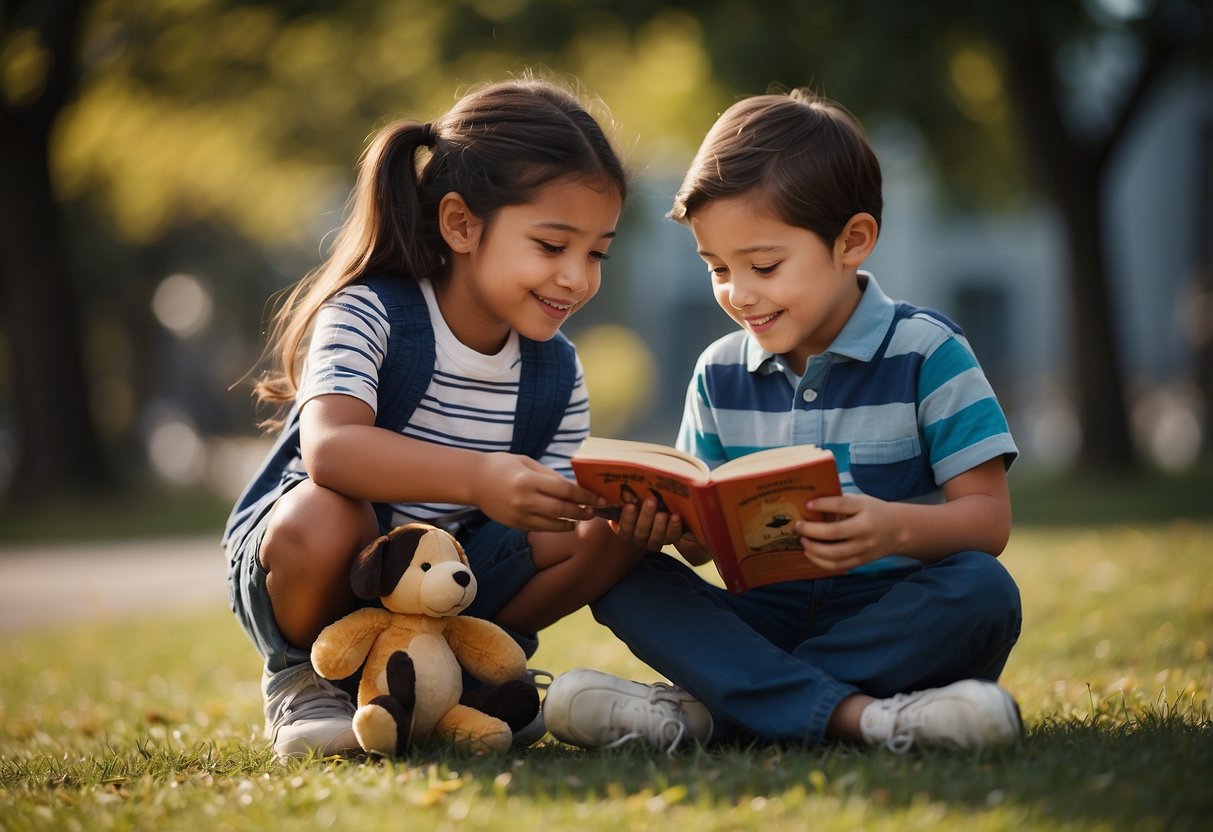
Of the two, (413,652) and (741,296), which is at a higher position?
(741,296)

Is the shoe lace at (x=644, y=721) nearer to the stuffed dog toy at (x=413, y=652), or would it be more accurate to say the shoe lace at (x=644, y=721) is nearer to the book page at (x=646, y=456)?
the stuffed dog toy at (x=413, y=652)

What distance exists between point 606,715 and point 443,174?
1366mm

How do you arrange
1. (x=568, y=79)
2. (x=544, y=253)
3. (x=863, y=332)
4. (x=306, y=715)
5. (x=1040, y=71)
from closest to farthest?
(x=306, y=715) → (x=863, y=332) → (x=544, y=253) → (x=1040, y=71) → (x=568, y=79)

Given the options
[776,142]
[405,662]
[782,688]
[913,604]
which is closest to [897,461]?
[913,604]

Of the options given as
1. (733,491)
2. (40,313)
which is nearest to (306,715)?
(733,491)

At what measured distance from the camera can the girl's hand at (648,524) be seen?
2434mm

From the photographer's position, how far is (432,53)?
11859 millimetres

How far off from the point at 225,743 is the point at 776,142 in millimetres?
1890

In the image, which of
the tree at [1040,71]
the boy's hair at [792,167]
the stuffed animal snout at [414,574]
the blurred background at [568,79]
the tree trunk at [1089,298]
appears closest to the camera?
the stuffed animal snout at [414,574]

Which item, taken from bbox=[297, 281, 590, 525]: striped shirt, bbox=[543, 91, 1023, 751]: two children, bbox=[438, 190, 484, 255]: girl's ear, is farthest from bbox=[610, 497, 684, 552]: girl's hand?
bbox=[438, 190, 484, 255]: girl's ear

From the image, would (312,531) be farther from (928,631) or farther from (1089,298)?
(1089,298)

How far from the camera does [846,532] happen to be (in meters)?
2.30

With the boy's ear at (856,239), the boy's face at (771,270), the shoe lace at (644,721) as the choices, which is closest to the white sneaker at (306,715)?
the shoe lace at (644,721)

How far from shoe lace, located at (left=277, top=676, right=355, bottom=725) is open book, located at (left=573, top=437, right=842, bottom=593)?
0.76m
